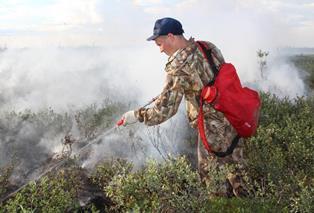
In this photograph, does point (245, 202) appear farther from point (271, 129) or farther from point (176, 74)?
point (271, 129)

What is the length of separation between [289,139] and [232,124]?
2251 millimetres

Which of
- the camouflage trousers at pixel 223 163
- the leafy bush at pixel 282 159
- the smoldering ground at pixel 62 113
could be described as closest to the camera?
the camouflage trousers at pixel 223 163

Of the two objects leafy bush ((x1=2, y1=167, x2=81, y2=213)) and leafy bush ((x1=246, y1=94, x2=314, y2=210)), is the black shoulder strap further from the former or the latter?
leafy bush ((x1=2, y1=167, x2=81, y2=213))

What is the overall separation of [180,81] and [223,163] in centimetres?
101

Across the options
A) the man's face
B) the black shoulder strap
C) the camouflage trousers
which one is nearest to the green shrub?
the camouflage trousers

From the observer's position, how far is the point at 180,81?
14.9ft

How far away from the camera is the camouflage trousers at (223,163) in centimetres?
484

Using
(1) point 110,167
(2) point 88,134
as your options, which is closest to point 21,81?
(2) point 88,134

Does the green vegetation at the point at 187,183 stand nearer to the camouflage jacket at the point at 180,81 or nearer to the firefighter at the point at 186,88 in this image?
the firefighter at the point at 186,88

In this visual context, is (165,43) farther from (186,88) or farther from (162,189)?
(162,189)

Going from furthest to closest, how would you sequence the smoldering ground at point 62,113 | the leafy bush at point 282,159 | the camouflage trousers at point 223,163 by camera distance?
the smoldering ground at point 62,113, the leafy bush at point 282,159, the camouflage trousers at point 223,163

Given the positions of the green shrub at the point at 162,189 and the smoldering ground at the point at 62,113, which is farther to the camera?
the smoldering ground at the point at 62,113

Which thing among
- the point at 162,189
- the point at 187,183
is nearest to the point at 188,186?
the point at 162,189

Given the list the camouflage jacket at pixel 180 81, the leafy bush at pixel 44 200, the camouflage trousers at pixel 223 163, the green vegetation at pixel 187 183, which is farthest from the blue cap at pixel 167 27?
the leafy bush at pixel 44 200
